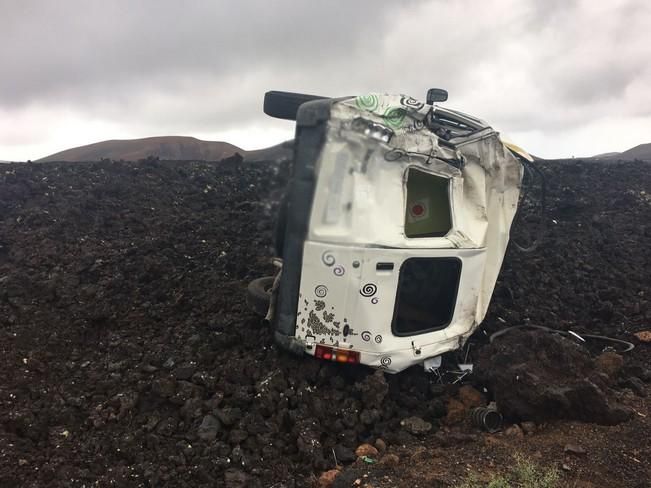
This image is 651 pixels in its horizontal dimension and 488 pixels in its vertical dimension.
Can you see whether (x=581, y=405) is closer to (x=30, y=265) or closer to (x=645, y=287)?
(x=645, y=287)

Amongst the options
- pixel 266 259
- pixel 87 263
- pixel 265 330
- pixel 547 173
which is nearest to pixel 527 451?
pixel 265 330

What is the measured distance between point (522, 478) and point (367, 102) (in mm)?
2708

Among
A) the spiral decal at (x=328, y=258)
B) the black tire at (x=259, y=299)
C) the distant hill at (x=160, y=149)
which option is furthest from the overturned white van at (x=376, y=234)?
the distant hill at (x=160, y=149)

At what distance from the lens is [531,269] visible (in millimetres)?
6516

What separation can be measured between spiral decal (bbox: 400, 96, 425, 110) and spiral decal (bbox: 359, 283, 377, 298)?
4.71 feet

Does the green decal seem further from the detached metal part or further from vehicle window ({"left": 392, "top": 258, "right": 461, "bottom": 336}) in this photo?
vehicle window ({"left": 392, "top": 258, "right": 461, "bottom": 336})

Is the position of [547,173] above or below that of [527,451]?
above

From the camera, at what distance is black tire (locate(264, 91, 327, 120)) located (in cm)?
432

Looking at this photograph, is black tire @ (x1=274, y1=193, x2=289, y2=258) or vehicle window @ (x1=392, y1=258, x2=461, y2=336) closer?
black tire @ (x1=274, y1=193, x2=289, y2=258)

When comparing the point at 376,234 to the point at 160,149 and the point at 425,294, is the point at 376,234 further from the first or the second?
the point at 160,149

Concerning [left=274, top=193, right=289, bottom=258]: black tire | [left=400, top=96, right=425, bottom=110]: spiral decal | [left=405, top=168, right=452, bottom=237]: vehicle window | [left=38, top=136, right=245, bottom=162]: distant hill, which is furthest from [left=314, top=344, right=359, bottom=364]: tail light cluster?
[left=38, top=136, right=245, bottom=162]: distant hill

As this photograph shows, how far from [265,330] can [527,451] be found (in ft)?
7.75

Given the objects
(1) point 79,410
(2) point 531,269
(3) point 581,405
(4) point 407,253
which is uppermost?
(4) point 407,253

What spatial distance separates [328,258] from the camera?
12.0ft
